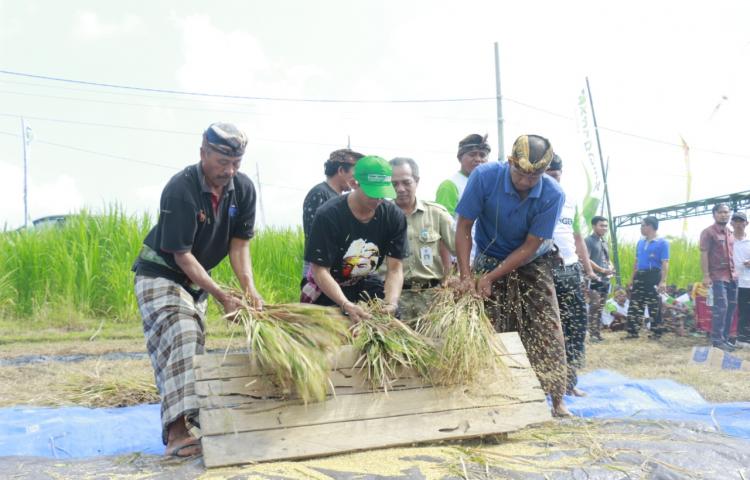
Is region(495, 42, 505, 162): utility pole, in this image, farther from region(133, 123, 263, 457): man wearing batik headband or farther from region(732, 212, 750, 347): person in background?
region(133, 123, 263, 457): man wearing batik headband

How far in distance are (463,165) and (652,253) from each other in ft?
16.1

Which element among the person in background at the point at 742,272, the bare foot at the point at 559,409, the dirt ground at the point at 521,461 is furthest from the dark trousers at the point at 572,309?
the person in background at the point at 742,272

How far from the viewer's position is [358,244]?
3750 millimetres

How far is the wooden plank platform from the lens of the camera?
2910mm

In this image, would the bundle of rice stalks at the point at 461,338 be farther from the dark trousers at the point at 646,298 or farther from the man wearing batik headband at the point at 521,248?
the dark trousers at the point at 646,298

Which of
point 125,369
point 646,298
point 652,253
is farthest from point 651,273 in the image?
point 125,369

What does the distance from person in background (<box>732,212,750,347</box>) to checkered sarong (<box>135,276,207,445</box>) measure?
7.23 meters

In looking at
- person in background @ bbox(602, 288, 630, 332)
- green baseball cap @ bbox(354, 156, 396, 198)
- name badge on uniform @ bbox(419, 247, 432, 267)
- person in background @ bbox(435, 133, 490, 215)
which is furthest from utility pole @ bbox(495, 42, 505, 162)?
green baseball cap @ bbox(354, 156, 396, 198)

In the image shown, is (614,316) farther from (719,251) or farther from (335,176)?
(335,176)

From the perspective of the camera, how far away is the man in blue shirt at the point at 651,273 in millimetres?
8977

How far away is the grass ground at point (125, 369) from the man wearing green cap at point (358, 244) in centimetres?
58

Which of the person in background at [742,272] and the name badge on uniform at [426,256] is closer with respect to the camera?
the name badge on uniform at [426,256]

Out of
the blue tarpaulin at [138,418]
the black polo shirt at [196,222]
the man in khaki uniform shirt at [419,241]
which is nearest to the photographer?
the black polo shirt at [196,222]

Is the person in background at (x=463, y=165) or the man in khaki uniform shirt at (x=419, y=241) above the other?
the person in background at (x=463, y=165)
